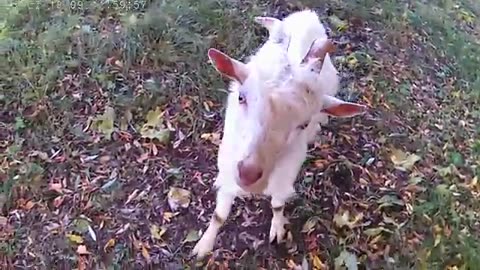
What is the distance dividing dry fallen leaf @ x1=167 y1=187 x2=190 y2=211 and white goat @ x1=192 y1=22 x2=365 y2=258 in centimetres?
51

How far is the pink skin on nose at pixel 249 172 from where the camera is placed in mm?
2574

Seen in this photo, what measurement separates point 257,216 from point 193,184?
0.39 meters

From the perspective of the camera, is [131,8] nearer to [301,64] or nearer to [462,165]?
[301,64]

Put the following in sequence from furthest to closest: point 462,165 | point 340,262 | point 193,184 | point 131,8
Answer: point 131,8 → point 462,165 → point 193,184 → point 340,262

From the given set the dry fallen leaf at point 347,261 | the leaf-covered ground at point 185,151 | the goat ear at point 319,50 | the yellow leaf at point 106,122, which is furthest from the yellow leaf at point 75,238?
the goat ear at point 319,50

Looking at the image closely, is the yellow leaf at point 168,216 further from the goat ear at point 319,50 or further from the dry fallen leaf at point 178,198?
the goat ear at point 319,50

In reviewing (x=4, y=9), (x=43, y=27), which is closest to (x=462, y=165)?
(x=43, y=27)

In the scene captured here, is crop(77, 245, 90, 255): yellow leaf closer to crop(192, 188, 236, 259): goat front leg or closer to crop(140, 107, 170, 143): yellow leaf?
crop(192, 188, 236, 259): goat front leg

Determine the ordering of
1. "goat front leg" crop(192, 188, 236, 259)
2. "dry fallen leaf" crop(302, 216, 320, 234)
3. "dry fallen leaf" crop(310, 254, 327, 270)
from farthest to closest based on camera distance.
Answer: "dry fallen leaf" crop(302, 216, 320, 234) → "dry fallen leaf" crop(310, 254, 327, 270) → "goat front leg" crop(192, 188, 236, 259)

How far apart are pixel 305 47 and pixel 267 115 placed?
86 centimetres

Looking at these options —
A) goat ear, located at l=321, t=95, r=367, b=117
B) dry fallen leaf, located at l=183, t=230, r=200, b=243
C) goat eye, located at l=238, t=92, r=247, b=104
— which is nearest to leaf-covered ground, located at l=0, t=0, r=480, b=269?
dry fallen leaf, located at l=183, t=230, r=200, b=243

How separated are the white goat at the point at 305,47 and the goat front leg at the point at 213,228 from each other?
2.09 ft

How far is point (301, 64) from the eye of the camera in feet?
9.25

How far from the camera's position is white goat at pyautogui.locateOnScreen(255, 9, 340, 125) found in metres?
2.78
